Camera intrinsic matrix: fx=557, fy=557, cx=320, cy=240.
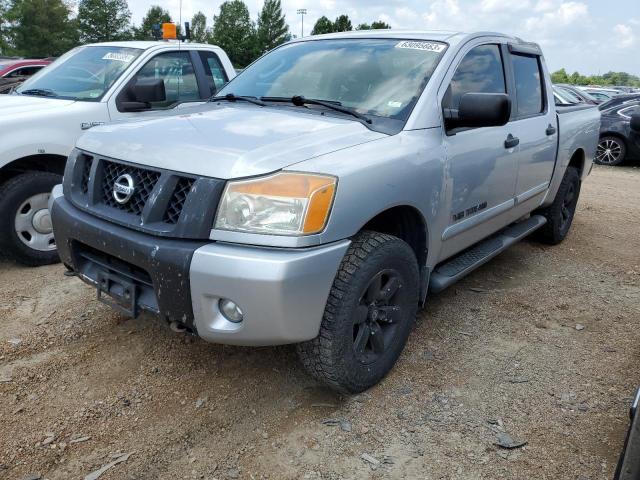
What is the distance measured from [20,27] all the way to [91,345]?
50.3 metres

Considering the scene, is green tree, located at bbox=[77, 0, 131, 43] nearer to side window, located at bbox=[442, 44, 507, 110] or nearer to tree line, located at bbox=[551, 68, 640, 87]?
tree line, located at bbox=[551, 68, 640, 87]

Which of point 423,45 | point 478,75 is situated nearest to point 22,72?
point 423,45

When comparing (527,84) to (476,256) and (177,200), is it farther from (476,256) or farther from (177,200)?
(177,200)

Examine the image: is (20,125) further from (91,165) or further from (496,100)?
(496,100)

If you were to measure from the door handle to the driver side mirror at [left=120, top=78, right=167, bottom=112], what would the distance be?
8.80ft

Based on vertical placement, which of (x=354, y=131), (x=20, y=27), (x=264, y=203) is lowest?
(x=264, y=203)

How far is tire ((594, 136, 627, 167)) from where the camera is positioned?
39.3 ft

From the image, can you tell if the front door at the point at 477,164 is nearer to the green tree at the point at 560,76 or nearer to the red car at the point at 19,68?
the red car at the point at 19,68

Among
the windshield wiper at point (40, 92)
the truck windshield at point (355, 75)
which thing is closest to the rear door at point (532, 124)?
the truck windshield at point (355, 75)

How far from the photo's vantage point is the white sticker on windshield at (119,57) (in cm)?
494

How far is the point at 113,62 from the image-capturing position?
4.96m

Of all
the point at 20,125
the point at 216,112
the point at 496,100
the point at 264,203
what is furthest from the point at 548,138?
the point at 20,125

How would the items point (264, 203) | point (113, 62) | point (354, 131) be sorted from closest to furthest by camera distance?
point (264, 203) → point (354, 131) → point (113, 62)

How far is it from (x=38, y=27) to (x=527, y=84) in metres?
49.9
